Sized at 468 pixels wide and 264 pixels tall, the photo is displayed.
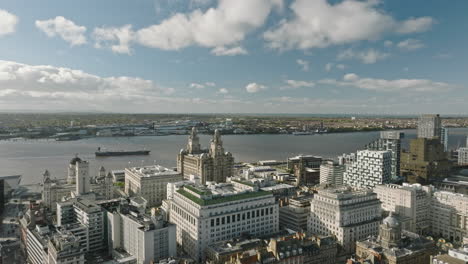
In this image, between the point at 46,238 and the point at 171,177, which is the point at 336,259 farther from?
the point at 171,177

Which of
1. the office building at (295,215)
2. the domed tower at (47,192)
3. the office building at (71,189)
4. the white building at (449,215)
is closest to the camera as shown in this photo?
the white building at (449,215)

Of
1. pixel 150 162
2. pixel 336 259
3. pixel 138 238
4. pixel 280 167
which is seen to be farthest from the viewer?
pixel 150 162

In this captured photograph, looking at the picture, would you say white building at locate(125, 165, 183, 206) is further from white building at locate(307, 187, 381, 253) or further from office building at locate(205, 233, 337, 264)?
white building at locate(307, 187, 381, 253)

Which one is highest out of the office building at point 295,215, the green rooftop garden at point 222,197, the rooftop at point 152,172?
the green rooftop garden at point 222,197

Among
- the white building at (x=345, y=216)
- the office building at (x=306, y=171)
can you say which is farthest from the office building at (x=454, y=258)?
the office building at (x=306, y=171)

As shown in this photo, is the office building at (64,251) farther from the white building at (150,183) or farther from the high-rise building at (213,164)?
the high-rise building at (213,164)

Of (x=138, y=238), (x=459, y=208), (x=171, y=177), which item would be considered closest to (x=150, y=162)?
(x=171, y=177)

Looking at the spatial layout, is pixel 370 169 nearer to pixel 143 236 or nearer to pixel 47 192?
pixel 143 236

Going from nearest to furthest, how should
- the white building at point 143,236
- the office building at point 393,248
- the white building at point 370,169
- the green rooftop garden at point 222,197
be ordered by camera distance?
1. the office building at point 393,248
2. the white building at point 143,236
3. the green rooftop garden at point 222,197
4. the white building at point 370,169
